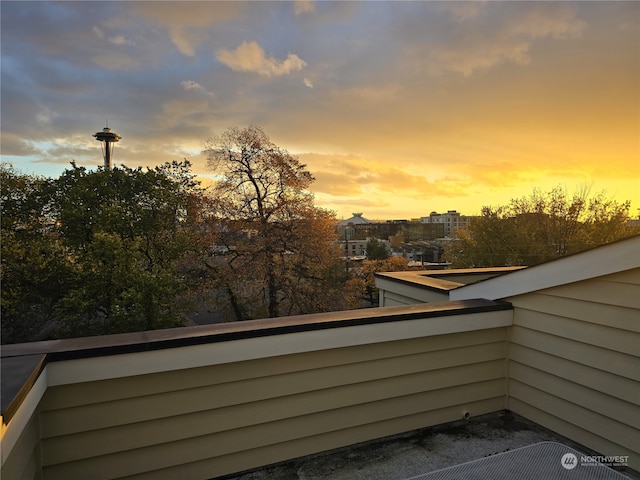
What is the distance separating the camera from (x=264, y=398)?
1.87 metres

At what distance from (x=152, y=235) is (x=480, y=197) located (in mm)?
17829

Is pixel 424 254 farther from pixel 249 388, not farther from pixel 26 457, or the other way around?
pixel 26 457

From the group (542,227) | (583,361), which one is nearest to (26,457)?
(583,361)

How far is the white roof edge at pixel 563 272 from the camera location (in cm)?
180

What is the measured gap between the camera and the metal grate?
Result: 1.21m

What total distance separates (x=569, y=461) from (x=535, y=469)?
14cm

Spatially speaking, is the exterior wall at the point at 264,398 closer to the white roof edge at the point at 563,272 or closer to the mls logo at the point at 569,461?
the white roof edge at the point at 563,272

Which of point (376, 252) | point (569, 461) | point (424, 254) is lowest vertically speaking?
point (424, 254)

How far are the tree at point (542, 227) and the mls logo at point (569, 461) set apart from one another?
58.2 ft

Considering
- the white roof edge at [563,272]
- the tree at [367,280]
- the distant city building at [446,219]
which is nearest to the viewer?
the white roof edge at [563,272]

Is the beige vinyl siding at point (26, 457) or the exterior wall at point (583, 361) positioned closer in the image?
the beige vinyl siding at point (26, 457)

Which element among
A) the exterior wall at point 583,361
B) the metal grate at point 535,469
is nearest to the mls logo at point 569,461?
the metal grate at point 535,469

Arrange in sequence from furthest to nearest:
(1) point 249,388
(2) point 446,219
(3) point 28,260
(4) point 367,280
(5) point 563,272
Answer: (2) point 446,219 → (4) point 367,280 → (3) point 28,260 → (5) point 563,272 → (1) point 249,388

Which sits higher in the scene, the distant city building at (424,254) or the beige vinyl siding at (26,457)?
the beige vinyl siding at (26,457)
